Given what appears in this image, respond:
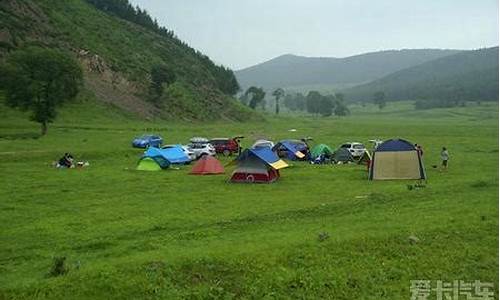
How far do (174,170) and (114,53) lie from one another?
259 feet

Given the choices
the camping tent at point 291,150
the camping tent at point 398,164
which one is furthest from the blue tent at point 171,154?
the camping tent at point 398,164

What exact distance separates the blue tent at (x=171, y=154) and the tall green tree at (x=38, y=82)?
76.6 feet

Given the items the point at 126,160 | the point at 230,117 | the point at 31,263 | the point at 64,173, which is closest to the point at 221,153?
the point at 126,160

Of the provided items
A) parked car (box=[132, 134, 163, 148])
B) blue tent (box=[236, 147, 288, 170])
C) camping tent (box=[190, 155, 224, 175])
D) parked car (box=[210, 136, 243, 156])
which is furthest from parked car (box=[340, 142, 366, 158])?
parked car (box=[132, 134, 163, 148])

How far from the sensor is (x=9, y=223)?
21.8m

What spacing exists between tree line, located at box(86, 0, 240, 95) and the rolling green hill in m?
2.61

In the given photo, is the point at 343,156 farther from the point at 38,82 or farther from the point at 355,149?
the point at 38,82

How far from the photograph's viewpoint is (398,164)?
32.8m

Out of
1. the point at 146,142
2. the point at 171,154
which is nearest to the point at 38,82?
the point at 146,142

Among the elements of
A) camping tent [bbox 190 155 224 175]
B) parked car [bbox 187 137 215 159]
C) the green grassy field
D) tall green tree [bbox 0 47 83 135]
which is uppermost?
tall green tree [bbox 0 47 83 135]

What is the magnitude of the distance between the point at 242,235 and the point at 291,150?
86.2 feet

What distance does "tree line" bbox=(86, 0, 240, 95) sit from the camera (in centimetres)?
14800

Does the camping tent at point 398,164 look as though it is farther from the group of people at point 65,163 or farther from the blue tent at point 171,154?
the group of people at point 65,163

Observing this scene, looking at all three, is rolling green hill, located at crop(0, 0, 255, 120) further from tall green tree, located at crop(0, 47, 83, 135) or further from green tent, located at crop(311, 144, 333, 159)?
green tent, located at crop(311, 144, 333, 159)
